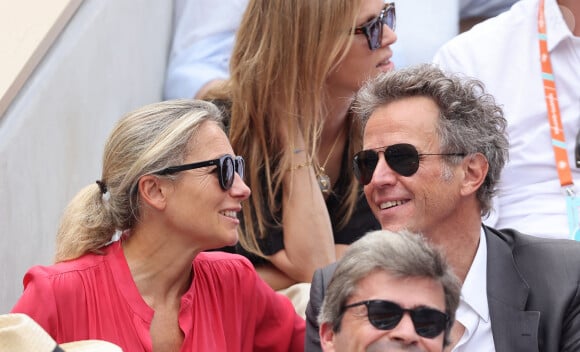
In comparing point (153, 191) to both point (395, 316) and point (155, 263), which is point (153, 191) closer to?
point (155, 263)

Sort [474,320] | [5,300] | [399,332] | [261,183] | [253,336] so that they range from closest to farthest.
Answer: [399,332] < [474,320] < [253,336] < [5,300] < [261,183]

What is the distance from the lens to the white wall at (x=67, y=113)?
397 cm

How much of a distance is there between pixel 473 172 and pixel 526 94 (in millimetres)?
934

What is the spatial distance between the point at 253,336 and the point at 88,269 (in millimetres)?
538

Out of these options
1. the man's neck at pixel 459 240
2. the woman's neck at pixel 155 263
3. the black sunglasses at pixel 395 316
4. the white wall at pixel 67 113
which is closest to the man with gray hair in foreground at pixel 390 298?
the black sunglasses at pixel 395 316

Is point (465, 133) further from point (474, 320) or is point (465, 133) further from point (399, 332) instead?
point (399, 332)

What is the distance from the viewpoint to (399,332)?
2.71m

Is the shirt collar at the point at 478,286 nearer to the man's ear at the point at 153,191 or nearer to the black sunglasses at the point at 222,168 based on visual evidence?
the black sunglasses at the point at 222,168

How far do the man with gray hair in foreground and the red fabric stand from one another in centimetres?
74

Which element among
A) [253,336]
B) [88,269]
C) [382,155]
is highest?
[382,155]

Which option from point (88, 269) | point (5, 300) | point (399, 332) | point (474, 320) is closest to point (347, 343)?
point (399, 332)

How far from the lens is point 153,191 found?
3.57 m

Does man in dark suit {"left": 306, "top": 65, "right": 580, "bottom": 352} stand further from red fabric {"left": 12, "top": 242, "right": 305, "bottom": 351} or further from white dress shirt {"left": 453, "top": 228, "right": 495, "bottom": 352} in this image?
red fabric {"left": 12, "top": 242, "right": 305, "bottom": 351}

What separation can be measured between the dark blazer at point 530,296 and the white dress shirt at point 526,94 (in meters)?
0.77
